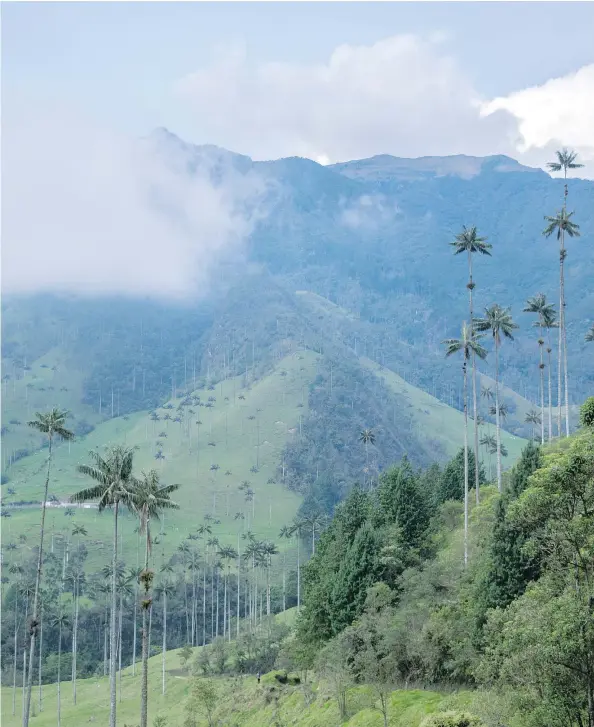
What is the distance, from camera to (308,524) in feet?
638

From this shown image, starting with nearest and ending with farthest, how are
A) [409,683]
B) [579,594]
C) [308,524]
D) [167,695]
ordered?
[579,594] → [409,683] → [167,695] → [308,524]

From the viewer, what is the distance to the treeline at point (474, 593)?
3516 centimetres

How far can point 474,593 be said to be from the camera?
6391 centimetres

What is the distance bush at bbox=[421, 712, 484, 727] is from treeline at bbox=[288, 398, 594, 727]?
7.53 ft

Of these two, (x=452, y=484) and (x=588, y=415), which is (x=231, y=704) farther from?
(x=588, y=415)

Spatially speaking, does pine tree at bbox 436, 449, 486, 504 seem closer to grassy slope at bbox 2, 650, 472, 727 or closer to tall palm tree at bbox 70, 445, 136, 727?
grassy slope at bbox 2, 650, 472, 727

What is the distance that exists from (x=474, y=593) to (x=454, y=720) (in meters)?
24.9

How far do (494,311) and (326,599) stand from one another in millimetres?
40252

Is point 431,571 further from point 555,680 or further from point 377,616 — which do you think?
point 555,680

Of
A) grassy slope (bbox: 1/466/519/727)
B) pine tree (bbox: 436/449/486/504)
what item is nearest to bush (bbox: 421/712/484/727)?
grassy slope (bbox: 1/466/519/727)

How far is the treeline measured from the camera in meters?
35.2

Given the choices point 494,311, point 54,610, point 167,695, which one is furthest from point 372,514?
point 54,610

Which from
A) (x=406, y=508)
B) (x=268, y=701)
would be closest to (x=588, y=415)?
(x=406, y=508)

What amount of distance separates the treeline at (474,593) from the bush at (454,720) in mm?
2295
